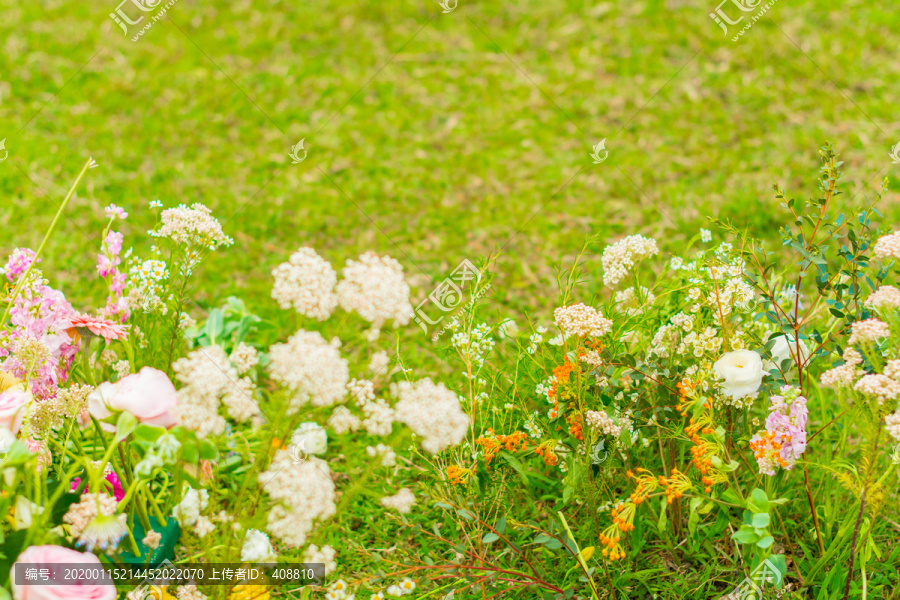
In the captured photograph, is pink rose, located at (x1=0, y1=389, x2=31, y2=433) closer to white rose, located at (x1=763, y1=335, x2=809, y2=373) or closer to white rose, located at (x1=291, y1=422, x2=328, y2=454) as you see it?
white rose, located at (x1=291, y1=422, x2=328, y2=454)

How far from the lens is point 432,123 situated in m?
4.44

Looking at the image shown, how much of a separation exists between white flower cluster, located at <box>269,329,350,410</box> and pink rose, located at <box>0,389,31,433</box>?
516 millimetres

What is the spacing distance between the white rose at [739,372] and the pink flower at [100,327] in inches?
56.7

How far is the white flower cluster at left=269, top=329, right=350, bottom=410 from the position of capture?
1.32 m

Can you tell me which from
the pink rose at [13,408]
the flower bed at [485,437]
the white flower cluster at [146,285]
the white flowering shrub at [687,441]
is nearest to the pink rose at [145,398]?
the flower bed at [485,437]

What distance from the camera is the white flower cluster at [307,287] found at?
1436 millimetres

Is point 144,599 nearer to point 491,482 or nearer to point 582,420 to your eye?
point 491,482

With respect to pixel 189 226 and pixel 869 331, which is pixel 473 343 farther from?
pixel 869 331

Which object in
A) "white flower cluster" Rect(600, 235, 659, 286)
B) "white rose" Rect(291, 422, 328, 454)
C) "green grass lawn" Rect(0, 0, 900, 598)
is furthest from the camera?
"green grass lawn" Rect(0, 0, 900, 598)

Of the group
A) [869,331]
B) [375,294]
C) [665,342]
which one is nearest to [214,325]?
[375,294]

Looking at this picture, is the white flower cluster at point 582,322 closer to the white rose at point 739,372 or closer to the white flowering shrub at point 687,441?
the white flowering shrub at point 687,441

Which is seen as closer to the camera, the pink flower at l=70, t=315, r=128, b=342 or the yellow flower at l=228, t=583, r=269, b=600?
the yellow flower at l=228, t=583, r=269, b=600

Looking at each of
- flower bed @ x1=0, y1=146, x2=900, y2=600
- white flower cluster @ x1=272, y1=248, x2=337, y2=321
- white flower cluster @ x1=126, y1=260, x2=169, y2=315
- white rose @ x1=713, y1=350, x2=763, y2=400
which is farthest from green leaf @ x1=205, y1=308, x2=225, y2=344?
white rose @ x1=713, y1=350, x2=763, y2=400

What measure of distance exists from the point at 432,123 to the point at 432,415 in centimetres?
329
